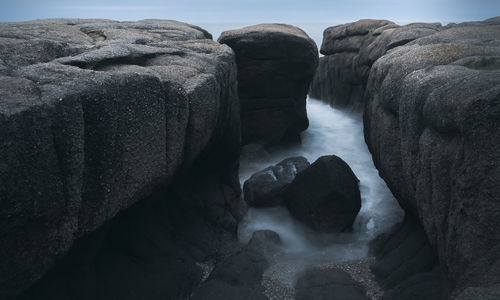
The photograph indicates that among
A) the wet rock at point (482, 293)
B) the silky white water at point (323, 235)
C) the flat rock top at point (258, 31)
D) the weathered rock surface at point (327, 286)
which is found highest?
the flat rock top at point (258, 31)

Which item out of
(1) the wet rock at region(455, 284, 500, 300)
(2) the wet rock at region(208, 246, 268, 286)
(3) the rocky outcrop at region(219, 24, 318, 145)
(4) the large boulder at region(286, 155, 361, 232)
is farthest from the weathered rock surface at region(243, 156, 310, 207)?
(1) the wet rock at region(455, 284, 500, 300)

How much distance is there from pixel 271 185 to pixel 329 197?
78.1 inches

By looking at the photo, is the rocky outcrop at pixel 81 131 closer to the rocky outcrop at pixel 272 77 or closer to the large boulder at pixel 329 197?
the large boulder at pixel 329 197

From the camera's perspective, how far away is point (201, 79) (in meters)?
5.91

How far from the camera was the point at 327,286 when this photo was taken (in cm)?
621

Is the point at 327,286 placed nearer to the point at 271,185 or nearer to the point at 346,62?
the point at 271,185

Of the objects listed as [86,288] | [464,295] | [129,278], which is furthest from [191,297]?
[464,295]

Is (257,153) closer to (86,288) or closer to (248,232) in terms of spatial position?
(248,232)

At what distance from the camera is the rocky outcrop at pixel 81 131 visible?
3.39 m

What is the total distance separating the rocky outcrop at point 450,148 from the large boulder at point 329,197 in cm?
139

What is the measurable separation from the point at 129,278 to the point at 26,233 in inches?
88.5

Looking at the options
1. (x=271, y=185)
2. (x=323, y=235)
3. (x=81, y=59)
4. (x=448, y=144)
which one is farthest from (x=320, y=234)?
(x=81, y=59)

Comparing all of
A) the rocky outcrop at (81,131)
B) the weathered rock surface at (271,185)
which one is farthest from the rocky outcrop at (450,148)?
the weathered rock surface at (271,185)

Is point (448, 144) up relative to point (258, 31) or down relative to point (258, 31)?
Result: down
